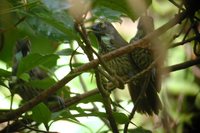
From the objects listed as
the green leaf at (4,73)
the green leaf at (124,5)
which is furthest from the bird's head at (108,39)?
the green leaf at (124,5)

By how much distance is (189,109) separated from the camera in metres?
2.26

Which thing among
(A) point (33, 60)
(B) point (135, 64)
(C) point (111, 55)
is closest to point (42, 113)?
(A) point (33, 60)

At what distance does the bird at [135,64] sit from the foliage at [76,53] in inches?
3.2

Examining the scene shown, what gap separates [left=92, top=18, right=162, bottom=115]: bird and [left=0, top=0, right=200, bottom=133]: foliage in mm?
80

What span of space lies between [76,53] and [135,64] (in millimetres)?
646

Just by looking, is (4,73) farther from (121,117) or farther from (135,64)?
(135,64)

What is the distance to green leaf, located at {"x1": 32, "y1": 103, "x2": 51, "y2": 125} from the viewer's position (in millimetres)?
1258

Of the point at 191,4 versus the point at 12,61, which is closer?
the point at 191,4

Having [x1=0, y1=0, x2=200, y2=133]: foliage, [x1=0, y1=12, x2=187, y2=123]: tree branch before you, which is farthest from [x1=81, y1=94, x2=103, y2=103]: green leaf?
[x1=0, y1=12, x2=187, y2=123]: tree branch

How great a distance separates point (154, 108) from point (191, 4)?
0.72 m

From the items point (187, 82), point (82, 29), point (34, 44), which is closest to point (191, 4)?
point (82, 29)

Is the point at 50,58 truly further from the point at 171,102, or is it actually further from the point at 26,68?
the point at 171,102

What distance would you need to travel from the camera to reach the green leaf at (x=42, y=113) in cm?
126

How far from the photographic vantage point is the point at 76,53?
1249 mm
